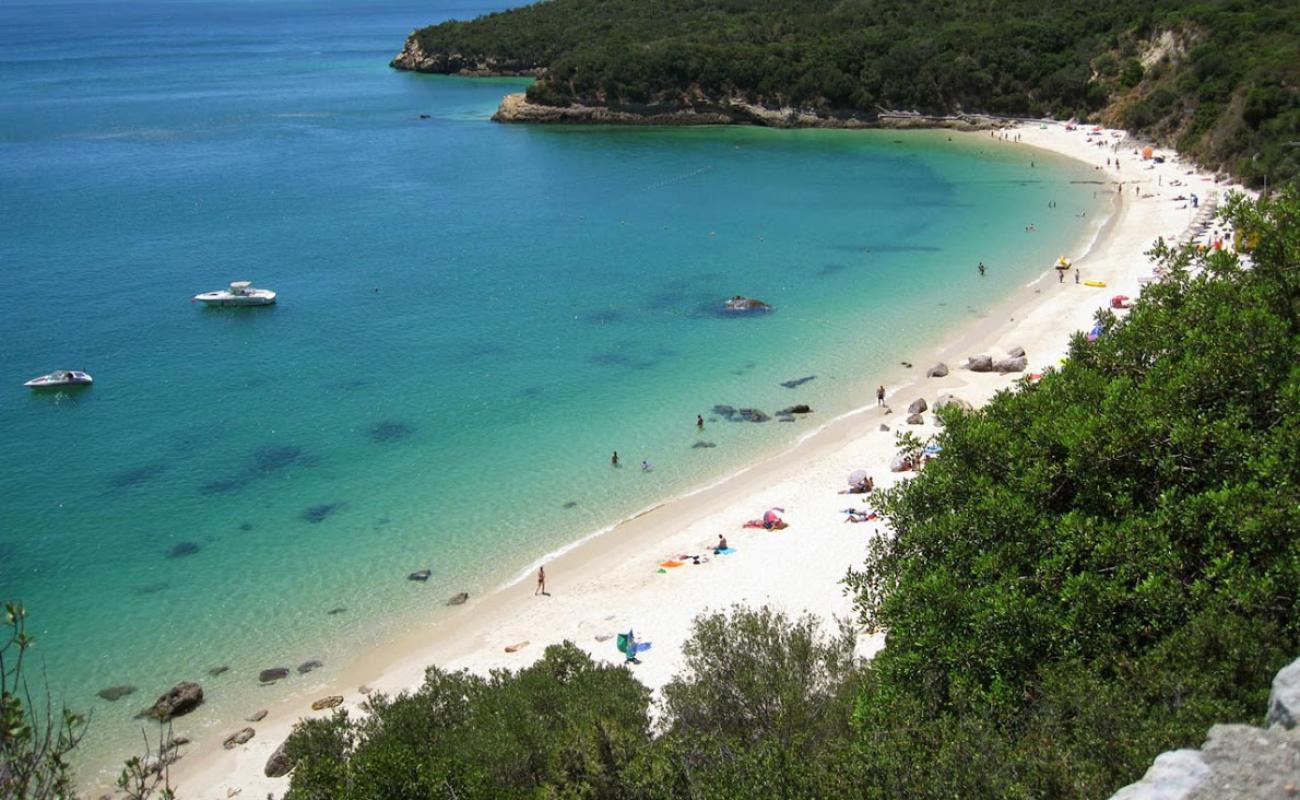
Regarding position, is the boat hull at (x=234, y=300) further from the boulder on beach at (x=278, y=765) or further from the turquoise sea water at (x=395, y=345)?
the boulder on beach at (x=278, y=765)

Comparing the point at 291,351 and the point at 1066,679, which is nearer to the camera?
the point at 1066,679

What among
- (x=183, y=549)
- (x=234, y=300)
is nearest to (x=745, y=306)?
(x=234, y=300)

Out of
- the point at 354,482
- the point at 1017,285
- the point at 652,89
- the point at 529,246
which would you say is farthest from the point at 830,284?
the point at 652,89

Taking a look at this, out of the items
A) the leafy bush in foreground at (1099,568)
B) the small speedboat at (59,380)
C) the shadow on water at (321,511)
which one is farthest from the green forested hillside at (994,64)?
the small speedboat at (59,380)

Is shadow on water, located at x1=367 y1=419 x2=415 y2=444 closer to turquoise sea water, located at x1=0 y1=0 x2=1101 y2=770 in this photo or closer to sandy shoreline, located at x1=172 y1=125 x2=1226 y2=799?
turquoise sea water, located at x1=0 y1=0 x2=1101 y2=770

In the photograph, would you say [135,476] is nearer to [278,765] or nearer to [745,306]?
[278,765]

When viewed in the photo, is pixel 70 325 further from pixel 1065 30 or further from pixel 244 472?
pixel 1065 30

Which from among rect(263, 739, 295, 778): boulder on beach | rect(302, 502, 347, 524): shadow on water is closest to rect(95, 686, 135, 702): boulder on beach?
rect(263, 739, 295, 778): boulder on beach
